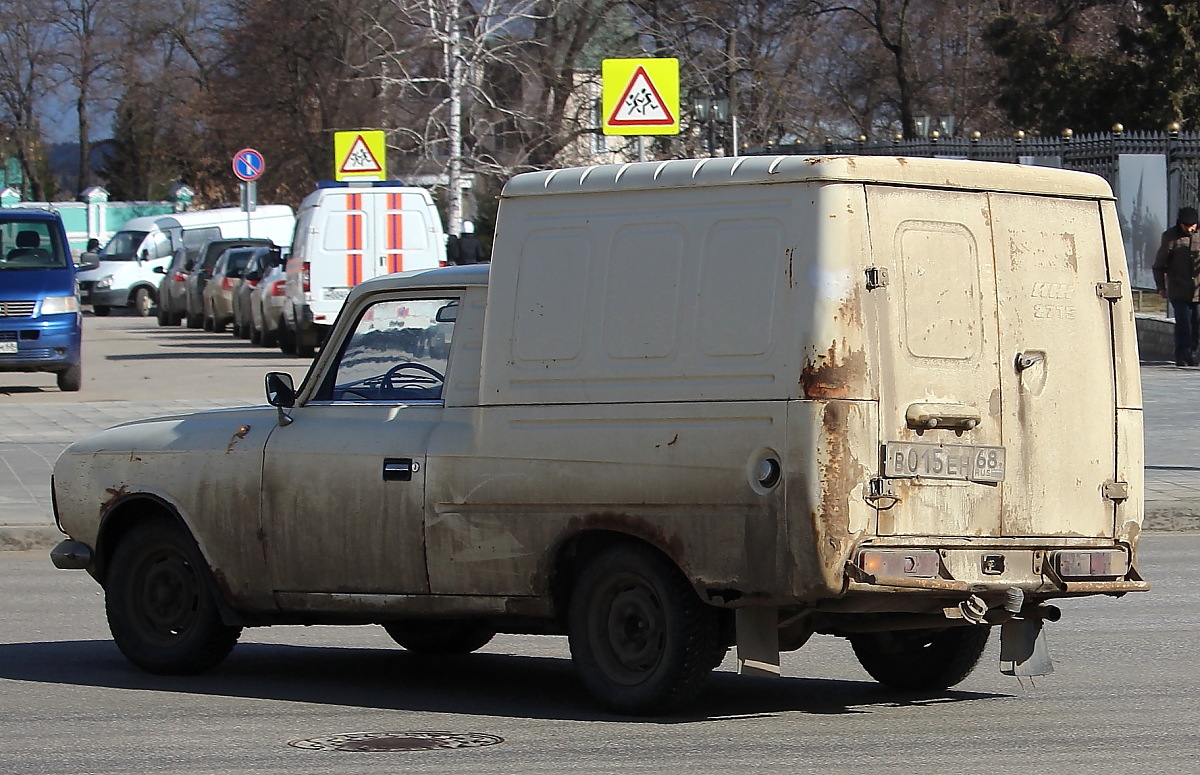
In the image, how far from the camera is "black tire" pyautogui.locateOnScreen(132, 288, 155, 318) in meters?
53.8

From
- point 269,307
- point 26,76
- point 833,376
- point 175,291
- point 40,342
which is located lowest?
point 833,376

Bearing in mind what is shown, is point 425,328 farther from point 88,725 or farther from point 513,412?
point 88,725

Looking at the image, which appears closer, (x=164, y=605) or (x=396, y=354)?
(x=396, y=354)

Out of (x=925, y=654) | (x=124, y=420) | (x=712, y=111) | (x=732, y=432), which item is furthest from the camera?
(x=712, y=111)

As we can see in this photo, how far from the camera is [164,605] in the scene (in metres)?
8.75

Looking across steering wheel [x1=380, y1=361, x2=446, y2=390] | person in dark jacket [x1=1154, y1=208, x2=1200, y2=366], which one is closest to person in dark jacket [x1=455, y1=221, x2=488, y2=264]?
person in dark jacket [x1=1154, y1=208, x2=1200, y2=366]

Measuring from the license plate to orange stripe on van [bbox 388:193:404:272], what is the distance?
2169cm

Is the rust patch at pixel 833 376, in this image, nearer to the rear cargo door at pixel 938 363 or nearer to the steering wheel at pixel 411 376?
the rear cargo door at pixel 938 363

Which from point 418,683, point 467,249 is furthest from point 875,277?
point 467,249

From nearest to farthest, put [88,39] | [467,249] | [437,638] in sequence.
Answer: [437,638] < [467,249] < [88,39]

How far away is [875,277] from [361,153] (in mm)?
20077

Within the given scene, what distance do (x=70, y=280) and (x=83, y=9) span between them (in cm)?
6433

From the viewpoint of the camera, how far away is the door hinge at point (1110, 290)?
7.62m

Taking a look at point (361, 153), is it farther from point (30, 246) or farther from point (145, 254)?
point (145, 254)
